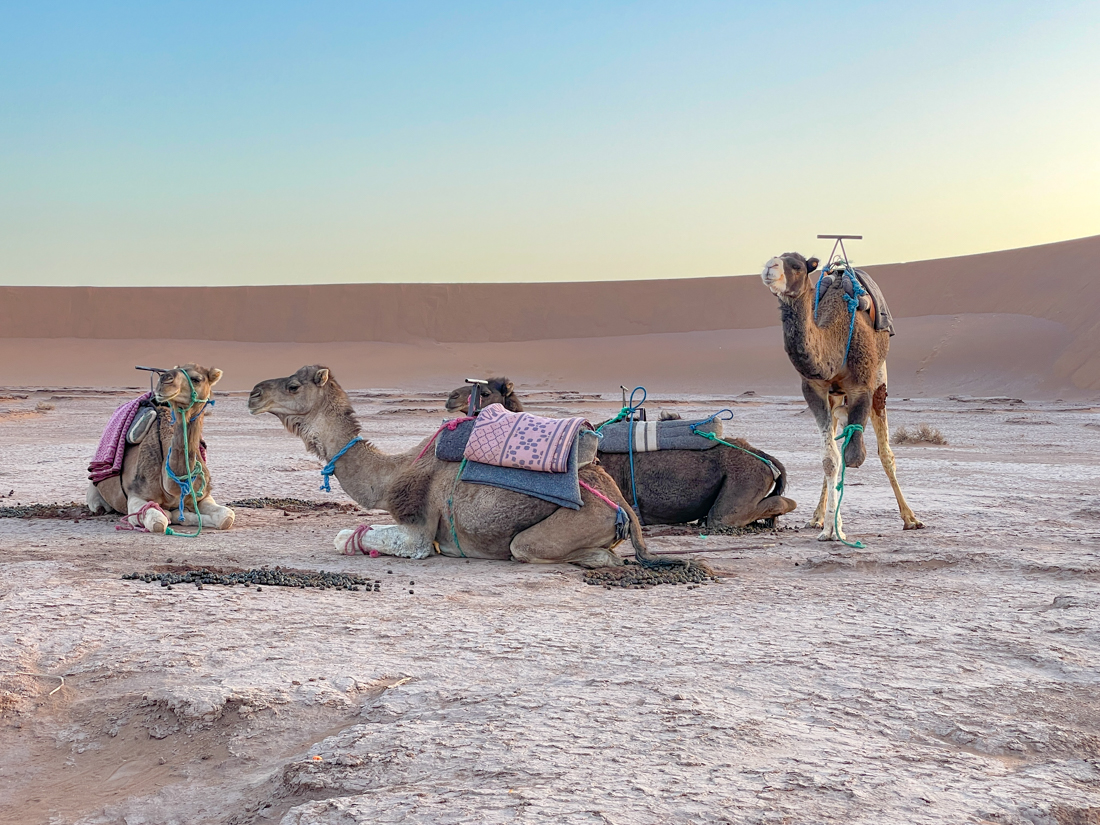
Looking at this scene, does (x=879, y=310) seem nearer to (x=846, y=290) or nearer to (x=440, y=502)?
(x=846, y=290)

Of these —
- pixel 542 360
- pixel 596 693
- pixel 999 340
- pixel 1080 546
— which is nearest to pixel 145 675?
pixel 596 693

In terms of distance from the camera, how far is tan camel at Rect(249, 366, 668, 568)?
6547 millimetres

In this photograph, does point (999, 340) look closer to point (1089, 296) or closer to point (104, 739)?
point (1089, 296)

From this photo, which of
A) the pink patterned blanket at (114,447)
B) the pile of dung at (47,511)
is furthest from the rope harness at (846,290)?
the pile of dung at (47,511)

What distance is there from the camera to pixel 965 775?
3.14 metres

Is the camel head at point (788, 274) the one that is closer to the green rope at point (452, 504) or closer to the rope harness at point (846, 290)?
the rope harness at point (846, 290)

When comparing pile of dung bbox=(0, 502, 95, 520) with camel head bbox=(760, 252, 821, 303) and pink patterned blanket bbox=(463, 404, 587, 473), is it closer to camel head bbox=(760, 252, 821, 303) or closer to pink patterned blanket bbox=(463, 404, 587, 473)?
pink patterned blanket bbox=(463, 404, 587, 473)

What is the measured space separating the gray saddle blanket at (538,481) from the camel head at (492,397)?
173 centimetres

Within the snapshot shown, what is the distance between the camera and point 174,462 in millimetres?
8320

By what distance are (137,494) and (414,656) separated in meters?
4.94

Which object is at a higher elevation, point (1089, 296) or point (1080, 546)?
point (1089, 296)

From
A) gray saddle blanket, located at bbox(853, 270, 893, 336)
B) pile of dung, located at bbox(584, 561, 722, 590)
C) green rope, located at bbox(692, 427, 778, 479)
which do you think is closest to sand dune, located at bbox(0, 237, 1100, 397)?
gray saddle blanket, located at bbox(853, 270, 893, 336)

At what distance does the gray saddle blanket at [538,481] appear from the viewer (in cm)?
651

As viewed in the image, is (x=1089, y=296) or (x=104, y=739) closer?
(x=104, y=739)
